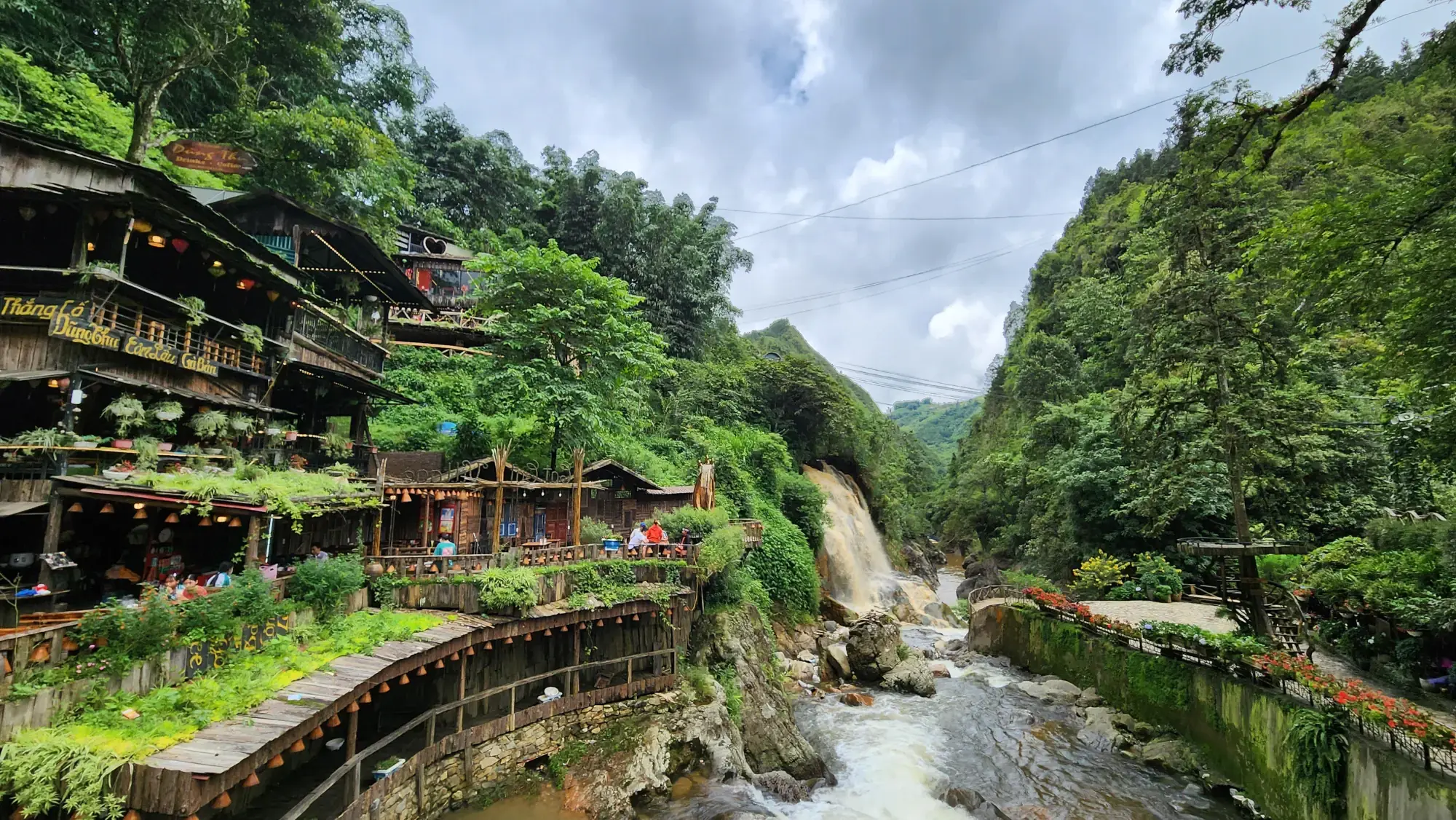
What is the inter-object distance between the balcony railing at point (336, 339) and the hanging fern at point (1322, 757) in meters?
Result: 25.6

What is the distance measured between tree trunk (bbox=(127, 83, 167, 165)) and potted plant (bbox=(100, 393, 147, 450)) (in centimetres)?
→ 1001

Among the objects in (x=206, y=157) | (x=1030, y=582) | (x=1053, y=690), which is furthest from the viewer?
(x=1030, y=582)

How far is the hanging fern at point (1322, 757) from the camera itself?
10945 millimetres

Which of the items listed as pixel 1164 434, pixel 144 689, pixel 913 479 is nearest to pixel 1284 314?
pixel 1164 434

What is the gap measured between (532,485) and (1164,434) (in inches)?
738

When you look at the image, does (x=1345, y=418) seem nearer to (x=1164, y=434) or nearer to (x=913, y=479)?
(x=1164, y=434)

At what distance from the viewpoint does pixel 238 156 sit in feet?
67.3

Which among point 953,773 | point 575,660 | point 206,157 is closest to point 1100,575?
point 953,773

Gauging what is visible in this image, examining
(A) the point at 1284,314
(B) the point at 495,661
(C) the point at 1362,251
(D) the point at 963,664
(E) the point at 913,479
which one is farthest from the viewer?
(E) the point at 913,479

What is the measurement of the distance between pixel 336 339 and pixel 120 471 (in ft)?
34.0

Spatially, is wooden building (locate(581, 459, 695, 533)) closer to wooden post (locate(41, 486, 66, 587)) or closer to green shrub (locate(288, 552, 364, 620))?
green shrub (locate(288, 552, 364, 620))

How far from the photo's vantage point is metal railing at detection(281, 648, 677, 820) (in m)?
9.02

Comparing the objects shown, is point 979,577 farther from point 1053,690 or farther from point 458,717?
point 458,717

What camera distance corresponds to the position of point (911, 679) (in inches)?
846
